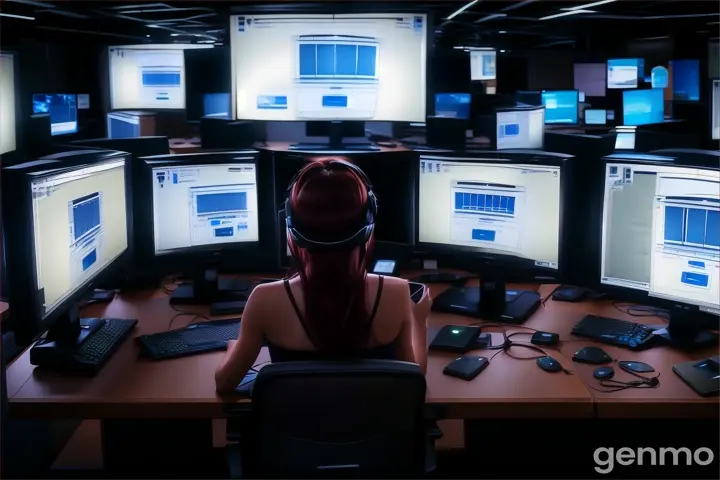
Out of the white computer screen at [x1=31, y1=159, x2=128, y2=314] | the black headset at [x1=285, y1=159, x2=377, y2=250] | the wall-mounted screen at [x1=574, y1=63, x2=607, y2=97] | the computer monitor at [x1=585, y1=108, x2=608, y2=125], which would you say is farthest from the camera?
the wall-mounted screen at [x1=574, y1=63, x2=607, y2=97]

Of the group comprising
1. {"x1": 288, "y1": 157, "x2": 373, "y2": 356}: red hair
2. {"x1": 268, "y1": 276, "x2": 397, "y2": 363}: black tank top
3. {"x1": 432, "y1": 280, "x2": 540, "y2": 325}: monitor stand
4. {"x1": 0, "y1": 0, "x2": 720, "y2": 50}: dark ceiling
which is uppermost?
{"x1": 0, "y1": 0, "x2": 720, "y2": 50}: dark ceiling

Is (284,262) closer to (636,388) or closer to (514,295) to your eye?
(514,295)

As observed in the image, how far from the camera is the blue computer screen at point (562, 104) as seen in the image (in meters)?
9.09

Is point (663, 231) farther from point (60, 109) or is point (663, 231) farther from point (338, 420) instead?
point (60, 109)

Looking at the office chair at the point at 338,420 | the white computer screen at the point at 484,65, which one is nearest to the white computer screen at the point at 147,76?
the white computer screen at the point at 484,65

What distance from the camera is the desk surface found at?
1.78 m

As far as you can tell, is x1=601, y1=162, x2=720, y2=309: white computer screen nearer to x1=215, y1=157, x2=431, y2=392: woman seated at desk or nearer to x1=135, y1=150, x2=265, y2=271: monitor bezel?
x1=215, y1=157, x2=431, y2=392: woman seated at desk

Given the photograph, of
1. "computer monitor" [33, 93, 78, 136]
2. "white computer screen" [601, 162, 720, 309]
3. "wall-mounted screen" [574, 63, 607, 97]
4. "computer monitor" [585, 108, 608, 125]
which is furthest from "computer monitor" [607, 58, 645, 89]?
"white computer screen" [601, 162, 720, 309]

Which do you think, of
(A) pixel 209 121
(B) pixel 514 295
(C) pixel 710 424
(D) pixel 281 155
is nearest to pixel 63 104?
(A) pixel 209 121

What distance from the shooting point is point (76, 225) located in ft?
6.43

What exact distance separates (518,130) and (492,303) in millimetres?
3272

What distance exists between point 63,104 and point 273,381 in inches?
268

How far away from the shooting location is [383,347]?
1.75 meters

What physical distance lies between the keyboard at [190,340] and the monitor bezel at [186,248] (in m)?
0.34
